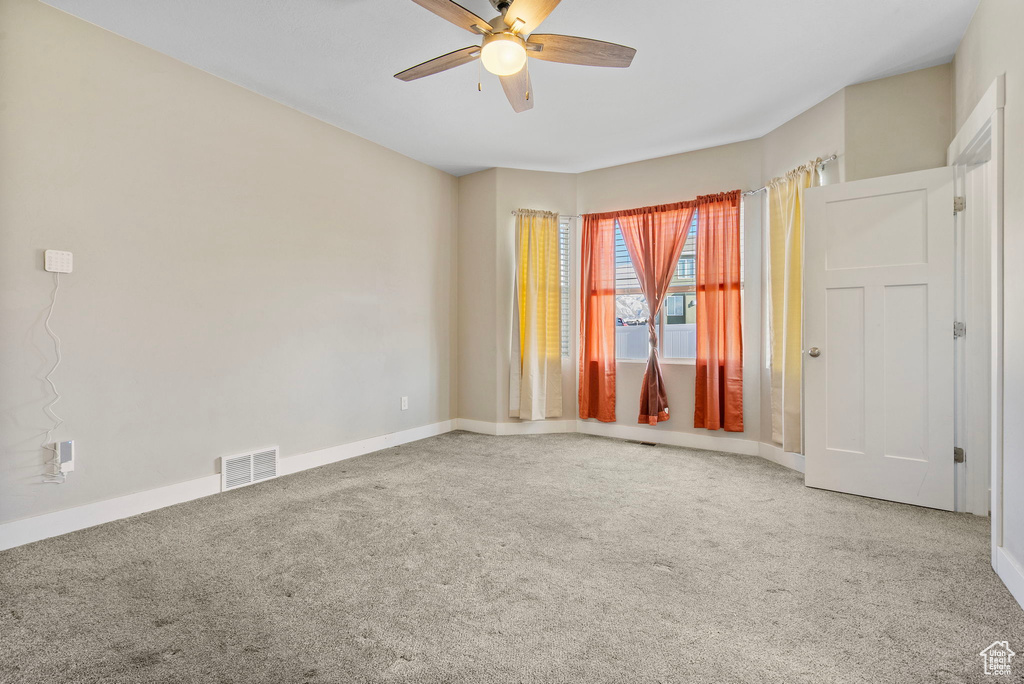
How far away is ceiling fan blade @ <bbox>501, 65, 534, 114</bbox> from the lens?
257 centimetres

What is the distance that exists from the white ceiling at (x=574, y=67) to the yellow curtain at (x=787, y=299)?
0.60 metres

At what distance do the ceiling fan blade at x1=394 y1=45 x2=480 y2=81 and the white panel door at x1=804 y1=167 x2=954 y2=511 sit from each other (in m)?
2.41

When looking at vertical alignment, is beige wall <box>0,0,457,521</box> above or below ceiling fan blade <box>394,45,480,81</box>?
below

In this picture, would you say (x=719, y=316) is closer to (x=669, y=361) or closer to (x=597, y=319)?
(x=669, y=361)

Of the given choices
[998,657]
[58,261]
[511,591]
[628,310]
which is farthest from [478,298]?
[998,657]

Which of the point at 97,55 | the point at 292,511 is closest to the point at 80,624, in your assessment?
the point at 292,511

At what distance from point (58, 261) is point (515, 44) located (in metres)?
2.55

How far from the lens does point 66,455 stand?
8.04ft

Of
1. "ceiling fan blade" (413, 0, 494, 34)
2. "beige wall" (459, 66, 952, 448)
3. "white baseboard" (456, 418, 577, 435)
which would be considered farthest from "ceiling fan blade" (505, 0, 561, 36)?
"white baseboard" (456, 418, 577, 435)

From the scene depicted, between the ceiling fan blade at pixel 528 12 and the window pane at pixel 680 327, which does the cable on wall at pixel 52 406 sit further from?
the window pane at pixel 680 327

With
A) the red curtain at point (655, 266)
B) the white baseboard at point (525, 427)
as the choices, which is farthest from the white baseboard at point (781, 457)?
the white baseboard at point (525, 427)

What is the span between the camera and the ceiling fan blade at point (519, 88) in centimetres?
257

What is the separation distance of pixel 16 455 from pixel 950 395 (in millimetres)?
5014

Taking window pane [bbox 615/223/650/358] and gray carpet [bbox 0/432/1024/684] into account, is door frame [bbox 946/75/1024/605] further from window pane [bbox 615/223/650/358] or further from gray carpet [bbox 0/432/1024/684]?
window pane [bbox 615/223/650/358]
